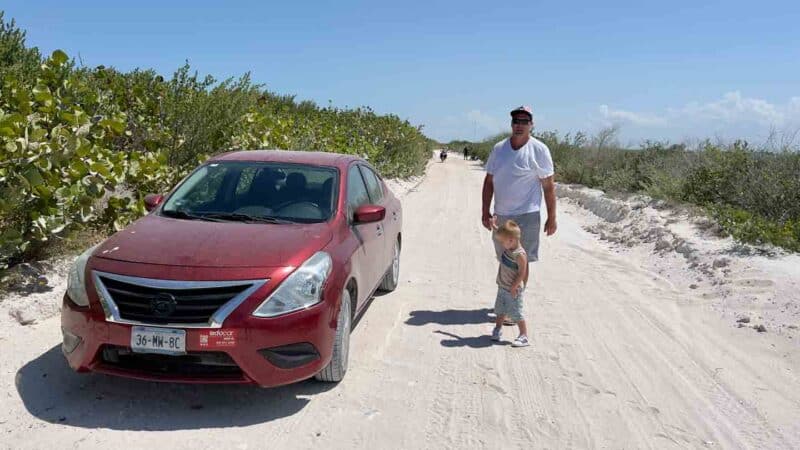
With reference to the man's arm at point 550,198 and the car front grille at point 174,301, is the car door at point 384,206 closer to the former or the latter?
the man's arm at point 550,198

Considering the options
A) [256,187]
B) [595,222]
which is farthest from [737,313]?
[595,222]

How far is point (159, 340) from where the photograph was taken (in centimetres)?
375

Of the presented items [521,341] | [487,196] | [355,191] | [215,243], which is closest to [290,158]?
[355,191]

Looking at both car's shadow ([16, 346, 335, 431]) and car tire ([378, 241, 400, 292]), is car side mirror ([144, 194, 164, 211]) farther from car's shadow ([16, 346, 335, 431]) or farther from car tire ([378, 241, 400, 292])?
car tire ([378, 241, 400, 292])

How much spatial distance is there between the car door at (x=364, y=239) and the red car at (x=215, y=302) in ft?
0.91

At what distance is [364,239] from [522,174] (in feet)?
5.37

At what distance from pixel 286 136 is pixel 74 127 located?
661cm

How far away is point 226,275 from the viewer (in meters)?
3.84

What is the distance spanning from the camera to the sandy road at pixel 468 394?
12.5 ft

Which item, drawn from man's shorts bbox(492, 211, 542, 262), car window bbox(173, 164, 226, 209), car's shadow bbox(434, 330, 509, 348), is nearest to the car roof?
car window bbox(173, 164, 226, 209)

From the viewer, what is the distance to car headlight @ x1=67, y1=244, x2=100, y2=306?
3936 mm

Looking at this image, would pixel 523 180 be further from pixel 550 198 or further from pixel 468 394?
pixel 468 394

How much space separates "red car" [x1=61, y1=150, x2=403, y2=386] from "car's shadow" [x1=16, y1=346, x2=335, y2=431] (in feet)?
0.81

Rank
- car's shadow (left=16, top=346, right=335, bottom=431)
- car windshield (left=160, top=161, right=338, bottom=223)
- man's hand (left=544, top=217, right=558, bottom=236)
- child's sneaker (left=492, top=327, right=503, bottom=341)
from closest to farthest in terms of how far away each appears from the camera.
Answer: car's shadow (left=16, top=346, right=335, bottom=431) → car windshield (left=160, top=161, right=338, bottom=223) → child's sneaker (left=492, top=327, right=503, bottom=341) → man's hand (left=544, top=217, right=558, bottom=236)
